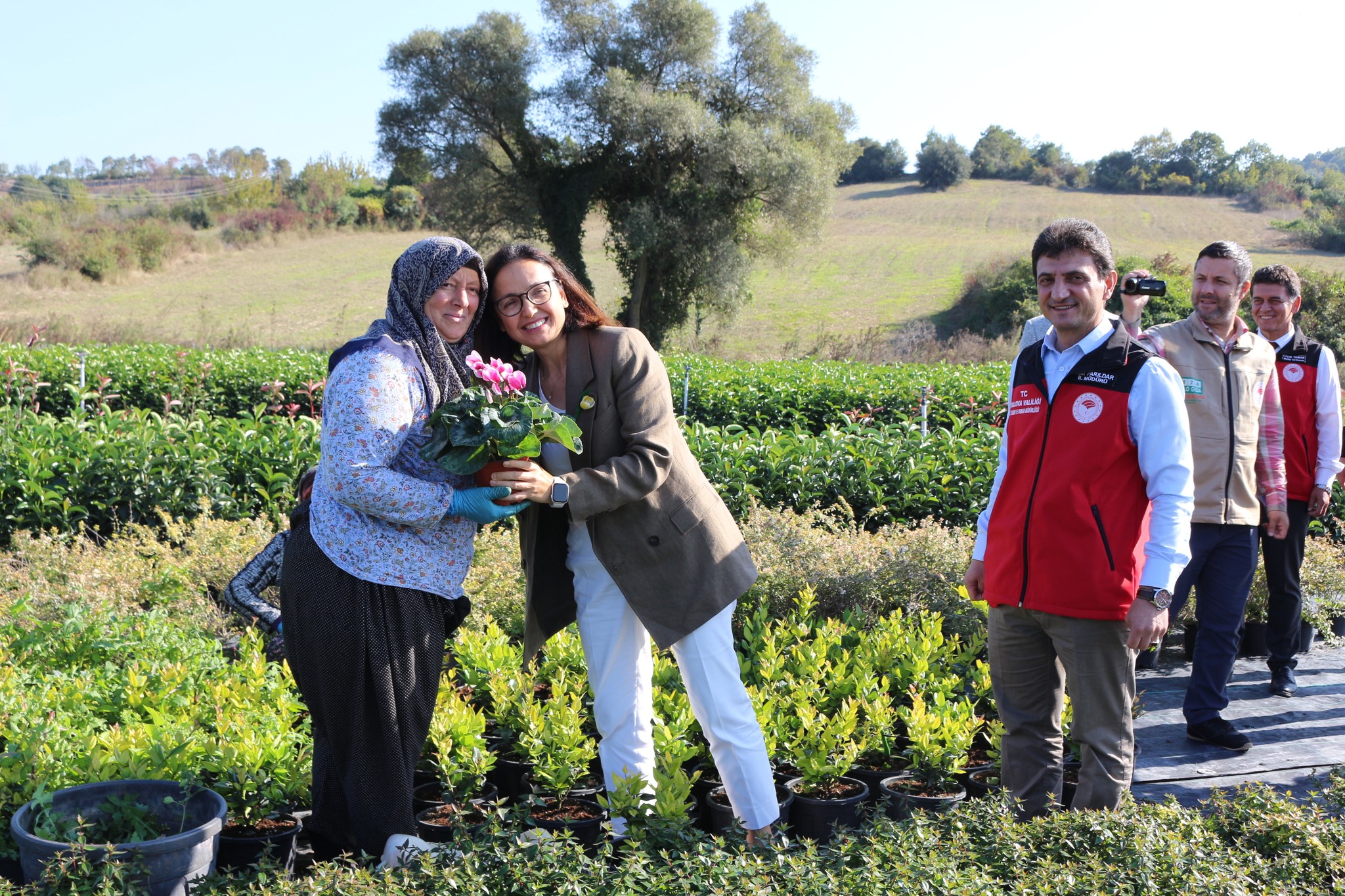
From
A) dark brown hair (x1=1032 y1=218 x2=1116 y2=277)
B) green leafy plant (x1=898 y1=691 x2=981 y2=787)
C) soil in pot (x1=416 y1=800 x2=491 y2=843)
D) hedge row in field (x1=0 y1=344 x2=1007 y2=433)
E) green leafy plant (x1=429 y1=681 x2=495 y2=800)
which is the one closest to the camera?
dark brown hair (x1=1032 y1=218 x2=1116 y2=277)

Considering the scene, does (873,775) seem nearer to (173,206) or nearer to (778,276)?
(778,276)

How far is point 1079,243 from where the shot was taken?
9.01ft

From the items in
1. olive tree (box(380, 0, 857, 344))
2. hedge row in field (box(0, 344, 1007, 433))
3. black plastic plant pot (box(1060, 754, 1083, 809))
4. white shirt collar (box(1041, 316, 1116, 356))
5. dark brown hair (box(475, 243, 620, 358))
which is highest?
olive tree (box(380, 0, 857, 344))

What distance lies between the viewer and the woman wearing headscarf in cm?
254

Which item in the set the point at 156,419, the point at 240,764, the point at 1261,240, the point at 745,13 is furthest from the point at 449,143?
the point at 1261,240

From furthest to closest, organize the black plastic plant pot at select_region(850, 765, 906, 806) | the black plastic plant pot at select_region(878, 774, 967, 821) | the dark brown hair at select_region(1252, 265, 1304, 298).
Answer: the dark brown hair at select_region(1252, 265, 1304, 298), the black plastic plant pot at select_region(850, 765, 906, 806), the black plastic plant pot at select_region(878, 774, 967, 821)

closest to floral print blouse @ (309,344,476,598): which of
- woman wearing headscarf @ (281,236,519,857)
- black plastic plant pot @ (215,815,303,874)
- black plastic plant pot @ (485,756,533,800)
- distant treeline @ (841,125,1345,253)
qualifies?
woman wearing headscarf @ (281,236,519,857)

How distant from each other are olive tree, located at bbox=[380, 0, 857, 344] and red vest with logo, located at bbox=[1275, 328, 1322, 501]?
24.4 meters

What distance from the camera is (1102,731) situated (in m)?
2.79

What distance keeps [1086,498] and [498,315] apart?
176 cm

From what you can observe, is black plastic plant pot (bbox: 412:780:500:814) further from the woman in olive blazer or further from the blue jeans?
the blue jeans

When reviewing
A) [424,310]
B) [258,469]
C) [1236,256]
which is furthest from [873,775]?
[258,469]

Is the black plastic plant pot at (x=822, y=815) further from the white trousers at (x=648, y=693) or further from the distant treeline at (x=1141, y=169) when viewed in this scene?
the distant treeline at (x=1141, y=169)

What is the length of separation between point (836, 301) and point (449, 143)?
17.4m
